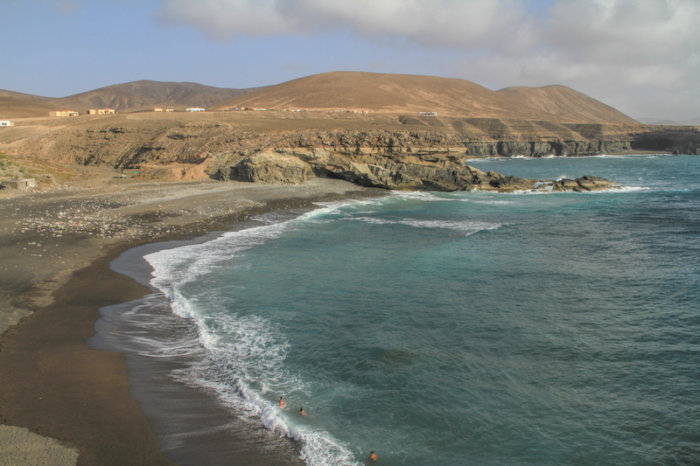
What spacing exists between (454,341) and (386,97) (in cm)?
10905

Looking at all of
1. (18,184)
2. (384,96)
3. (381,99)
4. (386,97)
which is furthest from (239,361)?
(384,96)

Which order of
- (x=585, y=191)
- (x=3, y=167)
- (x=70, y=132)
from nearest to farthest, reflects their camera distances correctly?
(x=3, y=167) < (x=585, y=191) < (x=70, y=132)

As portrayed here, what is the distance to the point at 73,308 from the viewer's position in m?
11.5

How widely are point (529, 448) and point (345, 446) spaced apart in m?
2.63

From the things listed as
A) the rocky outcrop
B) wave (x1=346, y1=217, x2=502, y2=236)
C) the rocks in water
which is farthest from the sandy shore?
the rocks in water

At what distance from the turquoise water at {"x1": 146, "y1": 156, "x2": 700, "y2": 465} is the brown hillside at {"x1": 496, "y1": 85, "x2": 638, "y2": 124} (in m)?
159

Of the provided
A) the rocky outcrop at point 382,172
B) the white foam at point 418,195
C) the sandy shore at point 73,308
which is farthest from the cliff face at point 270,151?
the sandy shore at point 73,308

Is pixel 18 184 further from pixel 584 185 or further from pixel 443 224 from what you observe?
pixel 584 185

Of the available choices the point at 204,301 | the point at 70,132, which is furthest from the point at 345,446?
the point at 70,132

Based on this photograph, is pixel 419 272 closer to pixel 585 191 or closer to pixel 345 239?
pixel 345 239

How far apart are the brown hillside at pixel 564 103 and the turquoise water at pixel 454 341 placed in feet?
520

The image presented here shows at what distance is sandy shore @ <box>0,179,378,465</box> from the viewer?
652 centimetres

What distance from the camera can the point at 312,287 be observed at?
1377 cm

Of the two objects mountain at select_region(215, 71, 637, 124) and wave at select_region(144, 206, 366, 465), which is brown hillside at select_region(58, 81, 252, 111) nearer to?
mountain at select_region(215, 71, 637, 124)
